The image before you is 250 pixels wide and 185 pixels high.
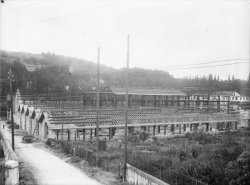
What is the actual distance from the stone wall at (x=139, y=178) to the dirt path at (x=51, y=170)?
1.92 metres

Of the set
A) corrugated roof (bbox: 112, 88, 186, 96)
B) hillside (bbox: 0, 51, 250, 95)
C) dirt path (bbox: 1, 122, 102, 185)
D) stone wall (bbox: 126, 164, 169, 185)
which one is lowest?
dirt path (bbox: 1, 122, 102, 185)

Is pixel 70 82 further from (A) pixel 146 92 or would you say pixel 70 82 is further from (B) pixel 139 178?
(B) pixel 139 178

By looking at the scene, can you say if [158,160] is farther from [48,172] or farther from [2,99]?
[2,99]

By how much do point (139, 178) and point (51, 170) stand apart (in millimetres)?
7158

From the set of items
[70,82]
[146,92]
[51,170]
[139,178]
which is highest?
[70,82]

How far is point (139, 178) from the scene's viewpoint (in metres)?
13.8

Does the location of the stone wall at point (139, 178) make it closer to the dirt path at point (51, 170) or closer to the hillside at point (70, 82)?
the dirt path at point (51, 170)

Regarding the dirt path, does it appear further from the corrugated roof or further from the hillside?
the corrugated roof

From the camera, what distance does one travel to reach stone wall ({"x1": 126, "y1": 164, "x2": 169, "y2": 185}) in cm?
1242

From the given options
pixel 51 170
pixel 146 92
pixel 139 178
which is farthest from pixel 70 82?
pixel 139 178

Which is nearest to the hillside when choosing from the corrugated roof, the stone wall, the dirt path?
the corrugated roof

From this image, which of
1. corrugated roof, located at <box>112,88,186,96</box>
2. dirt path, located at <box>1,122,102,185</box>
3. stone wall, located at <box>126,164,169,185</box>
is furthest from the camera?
corrugated roof, located at <box>112,88,186,96</box>

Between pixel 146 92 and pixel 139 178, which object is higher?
pixel 146 92

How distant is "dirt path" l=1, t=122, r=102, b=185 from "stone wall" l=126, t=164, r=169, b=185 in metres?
1.92
